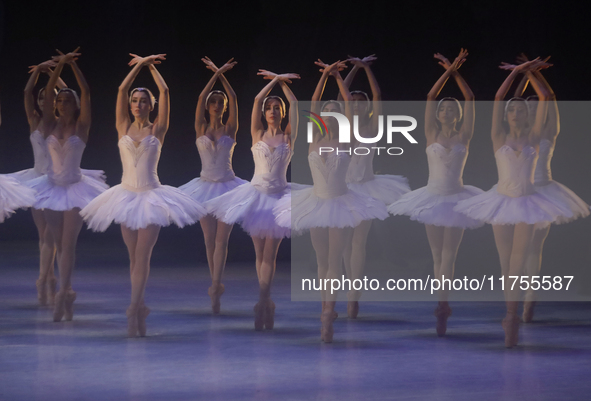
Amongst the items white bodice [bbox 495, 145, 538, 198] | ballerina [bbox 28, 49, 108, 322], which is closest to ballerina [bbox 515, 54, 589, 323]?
white bodice [bbox 495, 145, 538, 198]

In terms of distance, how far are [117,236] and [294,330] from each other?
5.53m

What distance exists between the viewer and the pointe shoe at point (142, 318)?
13.3 ft

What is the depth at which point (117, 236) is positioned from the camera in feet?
30.6

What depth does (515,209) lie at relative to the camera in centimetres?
386

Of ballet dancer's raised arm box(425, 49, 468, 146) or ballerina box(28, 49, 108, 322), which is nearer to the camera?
→ ballet dancer's raised arm box(425, 49, 468, 146)

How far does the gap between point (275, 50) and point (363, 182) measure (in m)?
2.61

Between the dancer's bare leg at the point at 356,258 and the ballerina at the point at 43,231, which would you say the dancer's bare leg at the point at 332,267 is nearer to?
the dancer's bare leg at the point at 356,258

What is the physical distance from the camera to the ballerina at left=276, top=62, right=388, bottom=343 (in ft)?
13.0

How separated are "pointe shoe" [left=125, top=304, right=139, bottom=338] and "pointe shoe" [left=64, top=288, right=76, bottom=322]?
64 centimetres

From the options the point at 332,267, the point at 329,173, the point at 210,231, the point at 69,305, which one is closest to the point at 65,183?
the point at 69,305

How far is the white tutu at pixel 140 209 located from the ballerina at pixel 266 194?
0.95 feet

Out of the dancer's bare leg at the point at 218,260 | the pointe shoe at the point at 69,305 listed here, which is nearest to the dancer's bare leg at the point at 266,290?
the dancer's bare leg at the point at 218,260

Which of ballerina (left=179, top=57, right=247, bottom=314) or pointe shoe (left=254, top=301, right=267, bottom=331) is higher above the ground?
ballerina (left=179, top=57, right=247, bottom=314)

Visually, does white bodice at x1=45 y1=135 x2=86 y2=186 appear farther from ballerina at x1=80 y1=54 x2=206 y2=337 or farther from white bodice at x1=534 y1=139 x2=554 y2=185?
white bodice at x1=534 y1=139 x2=554 y2=185
